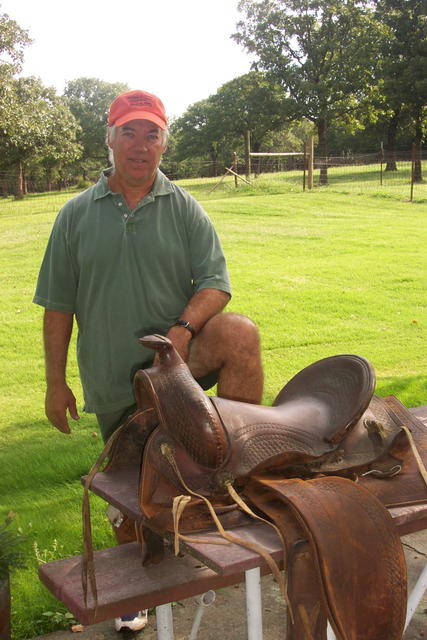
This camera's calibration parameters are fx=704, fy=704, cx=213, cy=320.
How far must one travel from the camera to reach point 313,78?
38562 millimetres

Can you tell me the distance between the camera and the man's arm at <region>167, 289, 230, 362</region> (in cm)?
245

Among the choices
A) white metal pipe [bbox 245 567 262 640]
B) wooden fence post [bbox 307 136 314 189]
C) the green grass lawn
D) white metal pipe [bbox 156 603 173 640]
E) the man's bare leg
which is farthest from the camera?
wooden fence post [bbox 307 136 314 189]

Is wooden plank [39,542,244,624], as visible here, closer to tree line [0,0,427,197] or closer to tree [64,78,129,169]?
tree line [0,0,427,197]

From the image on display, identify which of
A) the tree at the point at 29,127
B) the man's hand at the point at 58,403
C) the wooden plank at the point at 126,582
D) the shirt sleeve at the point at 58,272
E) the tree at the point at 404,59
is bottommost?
the wooden plank at the point at 126,582

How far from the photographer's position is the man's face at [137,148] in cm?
264

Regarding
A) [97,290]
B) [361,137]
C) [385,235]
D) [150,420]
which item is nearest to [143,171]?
[97,290]

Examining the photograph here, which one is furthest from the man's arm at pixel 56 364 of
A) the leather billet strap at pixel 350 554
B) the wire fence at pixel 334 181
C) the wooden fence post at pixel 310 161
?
the wooden fence post at pixel 310 161

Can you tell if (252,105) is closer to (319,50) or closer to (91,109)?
(319,50)

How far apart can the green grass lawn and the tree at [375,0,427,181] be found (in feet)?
58.9

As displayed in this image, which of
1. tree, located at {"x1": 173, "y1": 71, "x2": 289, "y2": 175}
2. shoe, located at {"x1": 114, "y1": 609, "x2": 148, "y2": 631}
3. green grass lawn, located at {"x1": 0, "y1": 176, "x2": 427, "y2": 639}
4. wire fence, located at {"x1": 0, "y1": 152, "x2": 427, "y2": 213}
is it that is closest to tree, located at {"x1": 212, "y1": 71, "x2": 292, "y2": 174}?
tree, located at {"x1": 173, "y1": 71, "x2": 289, "y2": 175}

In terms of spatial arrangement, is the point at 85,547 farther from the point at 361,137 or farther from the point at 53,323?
the point at 361,137

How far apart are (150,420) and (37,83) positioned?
41.4 metres

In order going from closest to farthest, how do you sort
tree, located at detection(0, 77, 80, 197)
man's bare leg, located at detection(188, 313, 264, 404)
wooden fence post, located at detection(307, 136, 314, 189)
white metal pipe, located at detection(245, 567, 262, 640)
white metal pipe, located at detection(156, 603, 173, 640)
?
white metal pipe, located at detection(245, 567, 262, 640)
white metal pipe, located at detection(156, 603, 173, 640)
man's bare leg, located at detection(188, 313, 264, 404)
wooden fence post, located at detection(307, 136, 314, 189)
tree, located at detection(0, 77, 80, 197)

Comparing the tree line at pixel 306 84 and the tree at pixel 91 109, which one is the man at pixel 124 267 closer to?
the tree line at pixel 306 84
